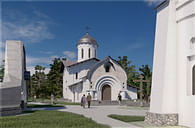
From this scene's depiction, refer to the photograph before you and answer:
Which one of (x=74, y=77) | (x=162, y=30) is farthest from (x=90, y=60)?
(x=162, y=30)

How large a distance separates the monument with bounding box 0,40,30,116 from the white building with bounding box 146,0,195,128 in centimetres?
869

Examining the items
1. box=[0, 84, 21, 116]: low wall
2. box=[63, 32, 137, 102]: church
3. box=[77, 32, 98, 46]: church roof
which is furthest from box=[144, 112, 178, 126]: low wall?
box=[77, 32, 98, 46]: church roof

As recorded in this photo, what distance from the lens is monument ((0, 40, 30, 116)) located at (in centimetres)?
1349

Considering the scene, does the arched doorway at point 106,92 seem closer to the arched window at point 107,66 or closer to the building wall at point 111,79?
the building wall at point 111,79

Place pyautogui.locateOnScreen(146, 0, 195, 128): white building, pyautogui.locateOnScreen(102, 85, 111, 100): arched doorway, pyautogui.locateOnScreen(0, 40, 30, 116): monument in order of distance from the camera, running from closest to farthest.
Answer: pyautogui.locateOnScreen(146, 0, 195, 128): white building < pyautogui.locateOnScreen(0, 40, 30, 116): monument < pyautogui.locateOnScreen(102, 85, 111, 100): arched doorway

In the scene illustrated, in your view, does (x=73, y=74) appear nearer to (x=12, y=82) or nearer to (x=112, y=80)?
(x=112, y=80)

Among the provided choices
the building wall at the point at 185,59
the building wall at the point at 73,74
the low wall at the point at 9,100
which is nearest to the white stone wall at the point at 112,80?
the building wall at the point at 73,74

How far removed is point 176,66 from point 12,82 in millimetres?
10734

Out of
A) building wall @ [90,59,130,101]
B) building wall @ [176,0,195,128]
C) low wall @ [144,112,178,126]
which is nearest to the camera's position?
building wall @ [176,0,195,128]

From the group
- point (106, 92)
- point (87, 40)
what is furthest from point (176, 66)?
point (87, 40)

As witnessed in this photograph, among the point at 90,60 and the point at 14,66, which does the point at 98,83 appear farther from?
the point at 14,66

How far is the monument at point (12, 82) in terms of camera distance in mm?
13492

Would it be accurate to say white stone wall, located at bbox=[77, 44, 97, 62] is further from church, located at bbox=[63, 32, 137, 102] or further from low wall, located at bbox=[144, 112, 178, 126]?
low wall, located at bbox=[144, 112, 178, 126]

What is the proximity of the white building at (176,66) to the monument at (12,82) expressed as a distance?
8.69 metres
